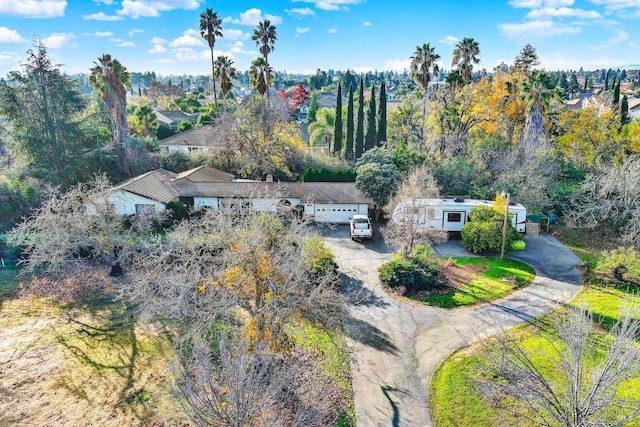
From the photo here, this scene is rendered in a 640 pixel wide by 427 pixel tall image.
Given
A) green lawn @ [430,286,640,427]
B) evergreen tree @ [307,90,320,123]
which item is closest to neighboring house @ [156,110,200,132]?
evergreen tree @ [307,90,320,123]

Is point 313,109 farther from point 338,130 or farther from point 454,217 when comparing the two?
point 454,217

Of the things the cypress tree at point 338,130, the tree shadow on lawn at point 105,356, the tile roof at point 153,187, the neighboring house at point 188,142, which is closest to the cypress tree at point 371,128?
the cypress tree at point 338,130

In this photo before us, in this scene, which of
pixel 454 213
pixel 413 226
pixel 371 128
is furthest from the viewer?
pixel 371 128

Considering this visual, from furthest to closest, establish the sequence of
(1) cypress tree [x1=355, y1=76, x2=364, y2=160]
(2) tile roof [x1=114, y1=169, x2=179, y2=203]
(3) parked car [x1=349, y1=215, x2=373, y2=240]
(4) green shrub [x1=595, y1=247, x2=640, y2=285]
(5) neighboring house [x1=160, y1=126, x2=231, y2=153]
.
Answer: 1. (5) neighboring house [x1=160, y1=126, x2=231, y2=153]
2. (1) cypress tree [x1=355, y1=76, x2=364, y2=160]
3. (2) tile roof [x1=114, y1=169, x2=179, y2=203]
4. (3) parked car [x1=349, y1=215, x2=373, y2=240]
5. (4) green shrub [x1=595, y1=247, x2=640, y2=285]

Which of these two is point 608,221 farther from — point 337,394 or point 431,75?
point 337,394

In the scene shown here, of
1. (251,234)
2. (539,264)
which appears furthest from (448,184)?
(251,234)

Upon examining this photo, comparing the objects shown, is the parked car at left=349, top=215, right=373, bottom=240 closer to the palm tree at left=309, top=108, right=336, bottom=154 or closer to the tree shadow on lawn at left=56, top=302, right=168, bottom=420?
the tree shadow on lawn at left=56, top=302, right=168, bottom=420

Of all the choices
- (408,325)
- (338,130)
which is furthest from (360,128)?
(408,325)
